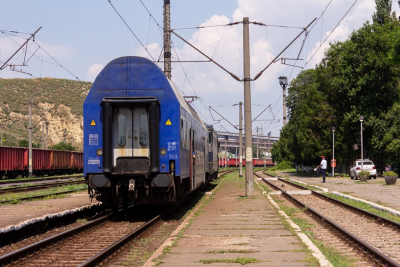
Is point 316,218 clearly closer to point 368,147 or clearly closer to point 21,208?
point 21,208

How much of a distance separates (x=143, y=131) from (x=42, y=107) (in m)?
115

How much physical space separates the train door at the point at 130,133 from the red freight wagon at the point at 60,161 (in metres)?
41.8

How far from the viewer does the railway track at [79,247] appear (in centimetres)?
822

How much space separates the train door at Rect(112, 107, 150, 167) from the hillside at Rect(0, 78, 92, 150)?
319 ft

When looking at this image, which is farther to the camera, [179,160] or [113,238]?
[179,160]

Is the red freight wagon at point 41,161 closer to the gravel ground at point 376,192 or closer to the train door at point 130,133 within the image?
the gravel ground at point 376,192

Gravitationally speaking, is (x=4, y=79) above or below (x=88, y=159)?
above

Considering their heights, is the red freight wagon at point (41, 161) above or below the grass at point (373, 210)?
above

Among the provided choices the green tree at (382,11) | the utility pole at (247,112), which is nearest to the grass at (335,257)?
the utility pole at (247,112)

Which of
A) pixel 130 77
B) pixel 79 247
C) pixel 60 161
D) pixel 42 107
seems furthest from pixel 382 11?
pixel 42 107

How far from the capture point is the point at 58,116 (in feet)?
404

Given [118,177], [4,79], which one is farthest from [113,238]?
[4,79]

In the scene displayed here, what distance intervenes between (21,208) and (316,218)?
29.7ft

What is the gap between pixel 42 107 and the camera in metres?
122
